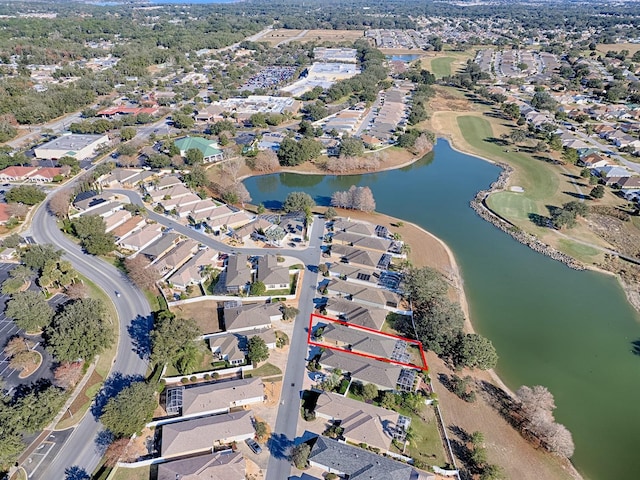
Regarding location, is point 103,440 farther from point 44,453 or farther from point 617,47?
point 617,47

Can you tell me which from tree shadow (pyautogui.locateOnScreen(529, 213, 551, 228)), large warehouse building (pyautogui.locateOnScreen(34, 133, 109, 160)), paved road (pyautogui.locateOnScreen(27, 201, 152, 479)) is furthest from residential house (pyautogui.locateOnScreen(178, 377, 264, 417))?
large warehouse building (pyautogui.locateOnScreen(34, 133, 109, 160))

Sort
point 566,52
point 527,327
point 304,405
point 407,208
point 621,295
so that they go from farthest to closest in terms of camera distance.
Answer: point 566,52, point 407,208, point 621,295, point 527,327, point 304,405

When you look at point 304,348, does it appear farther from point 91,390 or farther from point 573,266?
point 573,266

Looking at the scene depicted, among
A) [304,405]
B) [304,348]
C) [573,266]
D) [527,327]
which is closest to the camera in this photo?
[304,405]

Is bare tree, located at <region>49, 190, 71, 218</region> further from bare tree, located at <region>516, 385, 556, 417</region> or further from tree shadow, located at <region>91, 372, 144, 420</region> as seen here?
bare tree, located at <region>516, 385, 556, 417</region>

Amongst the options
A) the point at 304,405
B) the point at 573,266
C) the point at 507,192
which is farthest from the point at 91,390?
the point at 507,192
